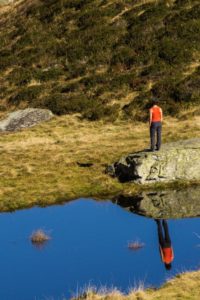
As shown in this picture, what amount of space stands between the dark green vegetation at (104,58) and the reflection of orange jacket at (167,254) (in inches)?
935

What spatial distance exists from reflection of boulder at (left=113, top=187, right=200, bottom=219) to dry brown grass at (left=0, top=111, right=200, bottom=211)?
4.12 ft

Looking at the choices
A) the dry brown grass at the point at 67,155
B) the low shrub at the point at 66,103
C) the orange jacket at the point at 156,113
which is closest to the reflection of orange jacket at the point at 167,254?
the dry brown grass at the point at 67,155

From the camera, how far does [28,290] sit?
609 inches

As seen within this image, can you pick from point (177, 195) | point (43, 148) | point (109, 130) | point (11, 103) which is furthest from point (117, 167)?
point (11, 103)

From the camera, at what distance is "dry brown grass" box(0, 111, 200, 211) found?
87.9 ft

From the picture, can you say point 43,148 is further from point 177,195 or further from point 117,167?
point 177,195

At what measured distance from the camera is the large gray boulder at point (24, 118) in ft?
140

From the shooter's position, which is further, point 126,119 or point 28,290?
point 126,119

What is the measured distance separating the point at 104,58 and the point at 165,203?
28.9 m

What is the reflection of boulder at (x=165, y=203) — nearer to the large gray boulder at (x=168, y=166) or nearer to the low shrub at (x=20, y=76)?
the large gray boulder at (x=168, y=166)

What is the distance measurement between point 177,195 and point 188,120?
50.1 ft

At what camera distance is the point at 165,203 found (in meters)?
23.8

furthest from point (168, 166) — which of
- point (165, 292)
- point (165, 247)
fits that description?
point (165, 292)

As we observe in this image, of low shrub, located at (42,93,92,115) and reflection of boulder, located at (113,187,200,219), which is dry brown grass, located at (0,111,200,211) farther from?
reflection of boulder, located at (113,187,200,219)
